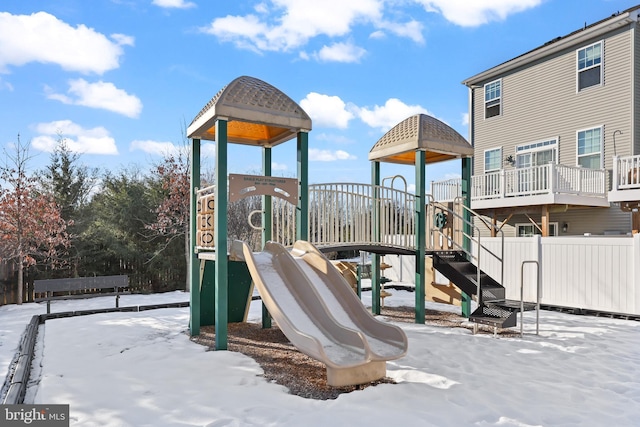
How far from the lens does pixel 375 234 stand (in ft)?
28.2

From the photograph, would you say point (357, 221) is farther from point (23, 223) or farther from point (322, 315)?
point (23, 223)

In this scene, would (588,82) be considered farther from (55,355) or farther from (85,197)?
(85,197)

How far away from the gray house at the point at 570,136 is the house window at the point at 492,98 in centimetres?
6

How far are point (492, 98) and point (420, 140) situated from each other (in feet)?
37.1

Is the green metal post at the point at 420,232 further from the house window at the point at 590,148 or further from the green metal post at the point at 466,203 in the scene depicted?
the house window at the point at 590,148

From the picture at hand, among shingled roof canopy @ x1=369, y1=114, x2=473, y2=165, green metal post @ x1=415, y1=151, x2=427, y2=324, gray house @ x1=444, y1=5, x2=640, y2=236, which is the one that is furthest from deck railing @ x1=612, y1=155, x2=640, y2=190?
green metal post @ x1=415, y1=151, x2=427, y2=324

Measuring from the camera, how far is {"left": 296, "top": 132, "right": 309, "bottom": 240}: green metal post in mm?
6801

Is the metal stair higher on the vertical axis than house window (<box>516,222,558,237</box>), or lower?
lower

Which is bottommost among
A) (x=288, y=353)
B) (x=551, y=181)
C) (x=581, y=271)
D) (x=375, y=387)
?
(x=288, y=353)

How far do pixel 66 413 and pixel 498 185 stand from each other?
46.1ft

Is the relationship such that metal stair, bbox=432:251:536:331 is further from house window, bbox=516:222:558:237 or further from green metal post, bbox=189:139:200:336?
house window, bbox=516:222:558:237

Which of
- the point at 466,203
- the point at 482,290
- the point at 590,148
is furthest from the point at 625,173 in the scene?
the point at 482,290

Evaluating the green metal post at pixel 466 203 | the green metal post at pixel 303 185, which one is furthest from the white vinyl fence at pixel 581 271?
the green metal post at pixel 303 185

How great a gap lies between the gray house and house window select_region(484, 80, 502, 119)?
58mm
